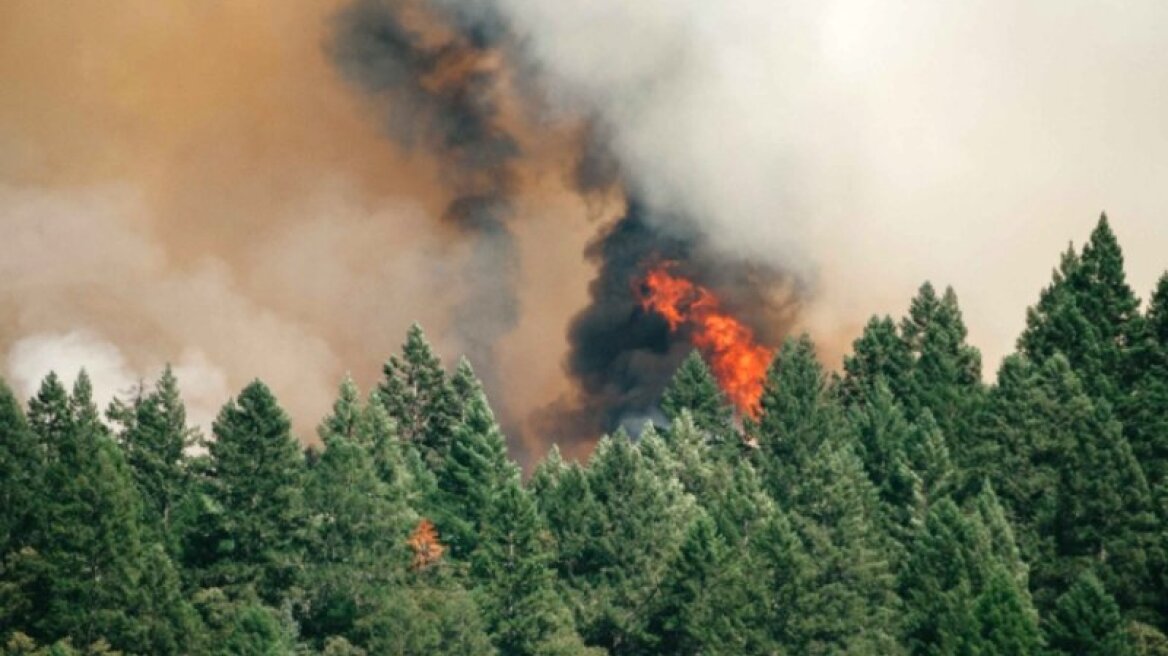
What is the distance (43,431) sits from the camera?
15038 centimetres

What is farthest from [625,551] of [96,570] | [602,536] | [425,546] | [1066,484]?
[96,570]

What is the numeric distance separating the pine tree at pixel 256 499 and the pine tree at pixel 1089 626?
47801 mm

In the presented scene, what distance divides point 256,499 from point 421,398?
53.0 meters

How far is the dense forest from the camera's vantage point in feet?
404

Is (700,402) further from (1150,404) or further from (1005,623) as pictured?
(1005,623)

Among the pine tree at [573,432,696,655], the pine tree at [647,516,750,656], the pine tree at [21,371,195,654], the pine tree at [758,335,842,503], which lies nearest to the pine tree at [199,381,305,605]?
the pine tree at [21,371,195,654]

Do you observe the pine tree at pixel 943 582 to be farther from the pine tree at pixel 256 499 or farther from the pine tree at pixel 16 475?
the pine tree at pixel 16 475

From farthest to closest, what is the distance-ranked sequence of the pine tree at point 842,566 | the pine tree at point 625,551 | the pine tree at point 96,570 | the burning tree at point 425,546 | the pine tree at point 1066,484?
the burning tree at point 425,546 → the pine tree at point 625,551 → the pine tree at point 1066,484 → the pine tree at point 842,566 → the pine tree at point 96,570

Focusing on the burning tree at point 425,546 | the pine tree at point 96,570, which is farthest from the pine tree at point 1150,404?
the pine tree at point 96,570

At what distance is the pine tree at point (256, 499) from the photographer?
132625 millimetres

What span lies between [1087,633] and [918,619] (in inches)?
476

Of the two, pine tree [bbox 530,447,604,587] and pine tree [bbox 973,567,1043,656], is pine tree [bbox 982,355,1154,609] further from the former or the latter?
pine tree [bbox 530,447,604,587]

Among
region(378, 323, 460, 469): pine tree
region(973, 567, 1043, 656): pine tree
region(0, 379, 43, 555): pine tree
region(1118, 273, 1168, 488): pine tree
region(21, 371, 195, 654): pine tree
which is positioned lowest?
region(973, 567, 1043, 656): pine tree

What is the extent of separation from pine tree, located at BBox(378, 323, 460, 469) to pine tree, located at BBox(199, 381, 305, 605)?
44528mm
